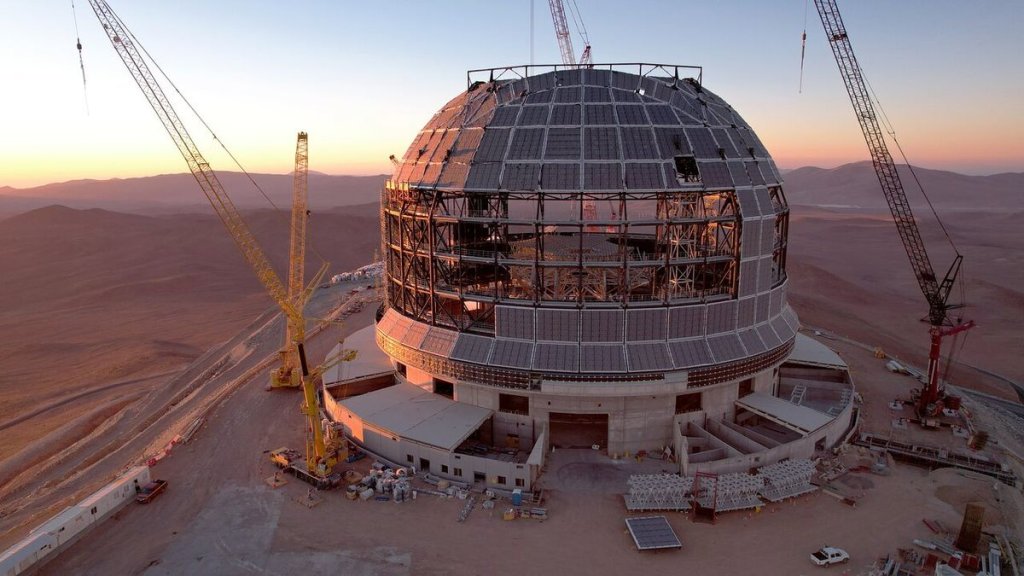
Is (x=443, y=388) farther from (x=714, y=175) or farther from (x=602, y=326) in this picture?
(x=714, y=175)

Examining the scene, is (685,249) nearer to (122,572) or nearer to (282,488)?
(282,488)

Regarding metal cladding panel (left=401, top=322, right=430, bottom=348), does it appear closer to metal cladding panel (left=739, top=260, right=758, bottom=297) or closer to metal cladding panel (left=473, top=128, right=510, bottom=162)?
metal cladding panel (left=473, top=128, right=510, bottom=162)

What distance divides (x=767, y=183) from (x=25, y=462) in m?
71.7

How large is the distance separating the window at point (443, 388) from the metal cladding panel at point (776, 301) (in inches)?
1152

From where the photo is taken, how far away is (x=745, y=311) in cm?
4875

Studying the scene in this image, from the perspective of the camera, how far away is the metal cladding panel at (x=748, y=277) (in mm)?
47875

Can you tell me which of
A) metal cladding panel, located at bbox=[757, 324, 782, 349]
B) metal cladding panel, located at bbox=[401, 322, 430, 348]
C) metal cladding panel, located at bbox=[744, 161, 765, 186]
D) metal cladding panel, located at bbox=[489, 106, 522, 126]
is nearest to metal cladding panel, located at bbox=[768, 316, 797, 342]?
metal cladding panel, located at bbox=[757, 324, 782, 349]

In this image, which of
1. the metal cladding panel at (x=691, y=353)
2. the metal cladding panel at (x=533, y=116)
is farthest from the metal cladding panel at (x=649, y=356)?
the metal cladding panel at (x=533, y=116)

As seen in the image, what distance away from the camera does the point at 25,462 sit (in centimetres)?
5262

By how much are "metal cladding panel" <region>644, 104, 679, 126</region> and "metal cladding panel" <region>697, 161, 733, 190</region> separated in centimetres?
495

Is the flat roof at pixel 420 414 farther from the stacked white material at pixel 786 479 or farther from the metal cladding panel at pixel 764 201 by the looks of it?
the metal cladding panel at pixel 764 201

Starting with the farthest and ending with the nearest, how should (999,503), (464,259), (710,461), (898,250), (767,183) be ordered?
(898,250) → (767,183) → (464,259) → (710,461) → (999,503)

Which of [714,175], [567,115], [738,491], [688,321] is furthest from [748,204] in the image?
[738,491]

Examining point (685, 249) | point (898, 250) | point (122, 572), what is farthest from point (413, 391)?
point (898, 250)
